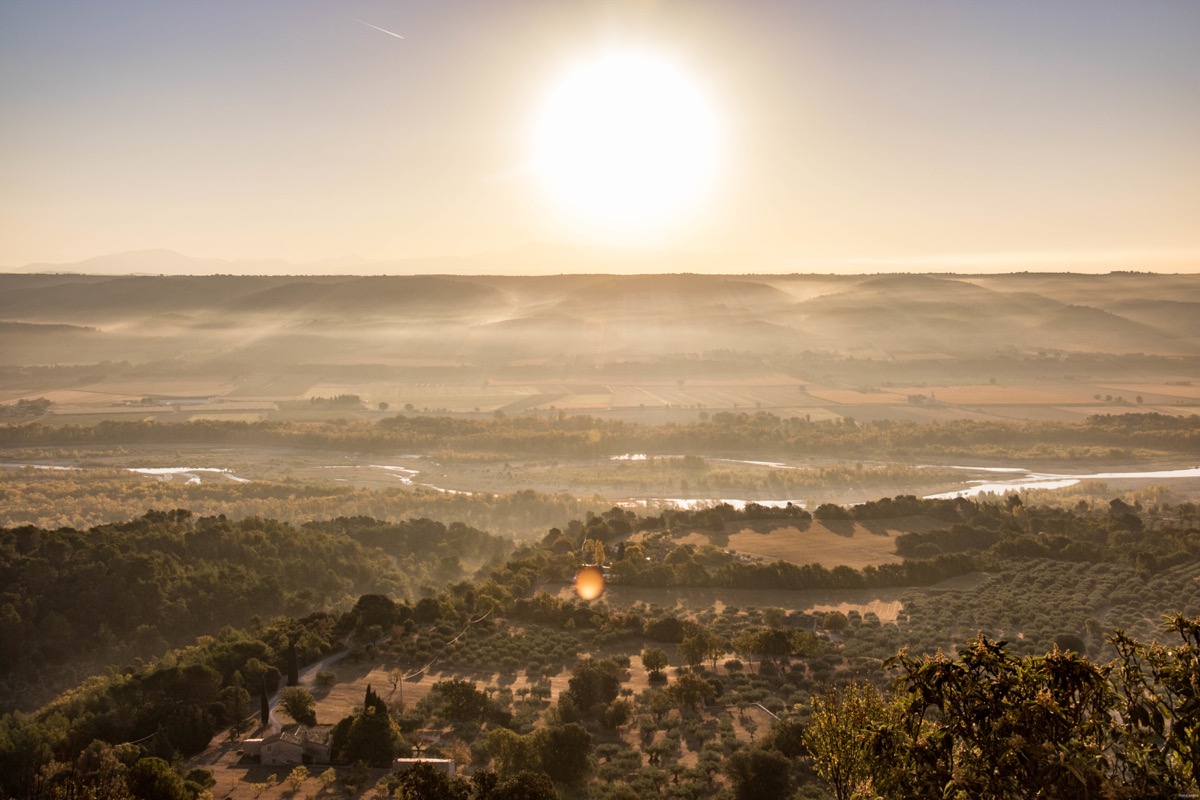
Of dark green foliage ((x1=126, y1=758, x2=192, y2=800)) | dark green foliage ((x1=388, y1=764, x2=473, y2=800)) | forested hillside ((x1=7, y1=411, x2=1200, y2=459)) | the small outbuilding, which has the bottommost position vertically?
forested hillside ((x1=7, y1=411, x2=1200, y2=459))

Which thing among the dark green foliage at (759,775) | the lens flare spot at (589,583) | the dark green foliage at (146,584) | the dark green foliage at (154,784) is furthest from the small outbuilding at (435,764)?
the dark green foliage at (146,584)

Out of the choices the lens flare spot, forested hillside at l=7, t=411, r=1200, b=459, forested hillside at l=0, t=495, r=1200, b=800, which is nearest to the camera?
forested hillside at l=0, t=495, r=1200, b=800

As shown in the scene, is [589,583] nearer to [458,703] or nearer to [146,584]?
[458,703]

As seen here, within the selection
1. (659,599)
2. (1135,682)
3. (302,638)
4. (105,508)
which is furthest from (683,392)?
(1135,682)

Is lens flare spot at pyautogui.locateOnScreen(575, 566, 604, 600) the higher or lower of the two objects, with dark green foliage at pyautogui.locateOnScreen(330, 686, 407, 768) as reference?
lower

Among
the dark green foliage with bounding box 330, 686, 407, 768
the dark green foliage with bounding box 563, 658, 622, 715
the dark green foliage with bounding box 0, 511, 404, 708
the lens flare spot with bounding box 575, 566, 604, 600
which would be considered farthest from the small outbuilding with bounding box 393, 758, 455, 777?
the dark green foliage with bounding box 0, 511, 404, 708

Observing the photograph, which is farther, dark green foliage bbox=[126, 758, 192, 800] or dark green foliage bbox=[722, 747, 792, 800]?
dark green foliage bbox=[722, 747, 792, 800]

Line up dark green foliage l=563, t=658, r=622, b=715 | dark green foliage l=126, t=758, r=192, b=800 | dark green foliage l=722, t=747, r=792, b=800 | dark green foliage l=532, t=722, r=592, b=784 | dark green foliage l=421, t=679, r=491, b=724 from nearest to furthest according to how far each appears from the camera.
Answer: dark green foliage l=126, t=758, r=192, b=800
dark green foliage l=722, t=747, r=792, b=800
dark green foliage l=532, t=722, r=592, b=784
dark green foliage l=421, t=679, r=491, b=724
dark green foliage l=563, t=658, r=622, b=715

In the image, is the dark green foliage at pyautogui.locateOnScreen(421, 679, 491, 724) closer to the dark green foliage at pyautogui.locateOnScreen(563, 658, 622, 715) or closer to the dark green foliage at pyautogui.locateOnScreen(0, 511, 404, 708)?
the dark green foliage at pyautogui.locateOnScreen(563, 658, 622, 715)

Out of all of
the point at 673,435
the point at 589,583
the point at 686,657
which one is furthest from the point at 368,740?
the point at 673,435

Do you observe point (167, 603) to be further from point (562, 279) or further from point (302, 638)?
point (562, 279)
